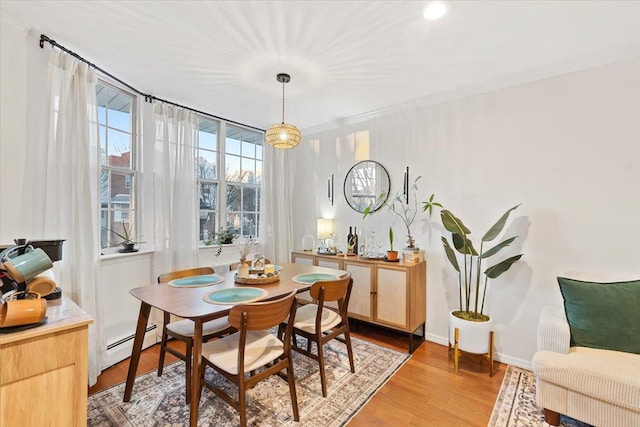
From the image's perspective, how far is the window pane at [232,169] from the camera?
4.03m

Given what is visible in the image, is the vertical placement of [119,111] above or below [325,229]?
above

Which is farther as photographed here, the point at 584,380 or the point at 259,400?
the point at 259,400

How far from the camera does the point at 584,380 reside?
5.88 ft

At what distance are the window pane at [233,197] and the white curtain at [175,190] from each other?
2.15ft

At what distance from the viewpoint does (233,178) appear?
13.5 ft

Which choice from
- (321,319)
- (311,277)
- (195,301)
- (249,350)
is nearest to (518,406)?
(321,319)

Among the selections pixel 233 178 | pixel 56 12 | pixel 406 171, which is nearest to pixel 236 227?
pixel 233 178

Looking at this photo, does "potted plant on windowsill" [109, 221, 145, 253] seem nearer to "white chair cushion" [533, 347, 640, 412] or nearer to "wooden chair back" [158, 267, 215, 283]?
"wooden chair back" [158, 267, 215, 283]

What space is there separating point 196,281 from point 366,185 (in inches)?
90.3

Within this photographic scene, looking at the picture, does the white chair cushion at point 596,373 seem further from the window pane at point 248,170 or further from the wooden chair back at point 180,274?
the window pane at point 248,170

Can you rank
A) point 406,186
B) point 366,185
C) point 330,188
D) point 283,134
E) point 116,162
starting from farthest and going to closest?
point 330,188, point 366,185, point 406,186, point 116,162, point 283,134

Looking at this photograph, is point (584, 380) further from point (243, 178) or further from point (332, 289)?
point (243, 178)

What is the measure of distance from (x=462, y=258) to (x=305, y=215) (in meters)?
2.29

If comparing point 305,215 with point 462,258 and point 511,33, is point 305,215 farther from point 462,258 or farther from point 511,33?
point 511,33
